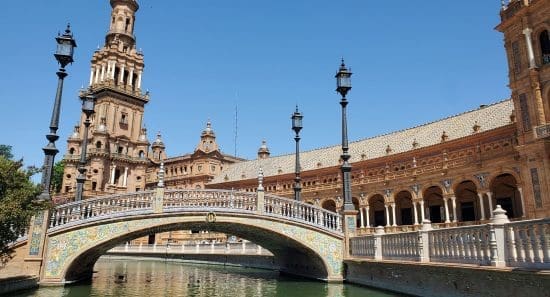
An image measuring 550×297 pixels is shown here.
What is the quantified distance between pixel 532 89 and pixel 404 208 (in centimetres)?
1618

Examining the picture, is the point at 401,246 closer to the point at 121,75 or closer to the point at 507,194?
the point at 507,194

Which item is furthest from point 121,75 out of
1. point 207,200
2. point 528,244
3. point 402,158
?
point 528,244

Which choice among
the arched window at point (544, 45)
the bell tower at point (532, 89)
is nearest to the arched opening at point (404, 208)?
the bell tower at point (532, 89)

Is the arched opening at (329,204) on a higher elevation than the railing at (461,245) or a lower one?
higher

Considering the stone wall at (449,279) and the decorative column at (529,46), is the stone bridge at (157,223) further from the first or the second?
the decorative column at (529,46)

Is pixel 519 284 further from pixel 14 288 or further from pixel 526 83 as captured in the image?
pixel 526 83

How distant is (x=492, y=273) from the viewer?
800cm

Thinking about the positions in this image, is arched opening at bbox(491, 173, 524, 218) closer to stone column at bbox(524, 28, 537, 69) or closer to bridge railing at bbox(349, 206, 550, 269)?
stone column at bbox(524, 28, 537, 69)

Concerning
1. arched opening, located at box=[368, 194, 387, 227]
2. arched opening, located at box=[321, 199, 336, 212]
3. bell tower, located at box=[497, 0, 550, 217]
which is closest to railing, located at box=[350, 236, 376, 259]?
bell tower, located at box=[497, 0, 550, 217]

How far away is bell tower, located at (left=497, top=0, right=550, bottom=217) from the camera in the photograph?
22.7 meters

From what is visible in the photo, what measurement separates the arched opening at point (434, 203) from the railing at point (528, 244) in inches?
1029

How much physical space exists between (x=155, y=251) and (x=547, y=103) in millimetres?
34543

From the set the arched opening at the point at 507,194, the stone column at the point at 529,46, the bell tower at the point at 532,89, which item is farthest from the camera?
the arched opening at the point at 507,194

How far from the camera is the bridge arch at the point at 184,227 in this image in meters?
13.9
